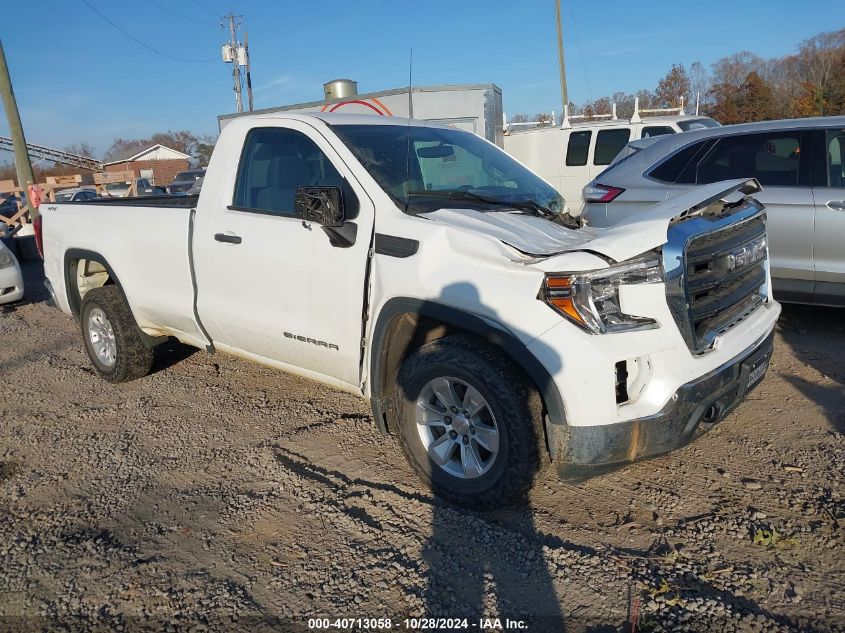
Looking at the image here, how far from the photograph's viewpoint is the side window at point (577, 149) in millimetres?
13531

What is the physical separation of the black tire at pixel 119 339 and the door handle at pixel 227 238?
1512 millimetres

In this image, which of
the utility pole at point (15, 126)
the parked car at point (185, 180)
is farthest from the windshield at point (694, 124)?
the parked car at point (185, 180)

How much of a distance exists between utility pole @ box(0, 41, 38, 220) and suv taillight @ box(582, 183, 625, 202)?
1218 centimetres

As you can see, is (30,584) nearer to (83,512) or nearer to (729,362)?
(83,512)

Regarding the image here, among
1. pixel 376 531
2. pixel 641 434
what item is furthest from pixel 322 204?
pixel 641 434

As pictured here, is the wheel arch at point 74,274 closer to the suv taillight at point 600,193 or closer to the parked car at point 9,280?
the parked car at point 9,280

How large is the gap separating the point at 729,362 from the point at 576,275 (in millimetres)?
930

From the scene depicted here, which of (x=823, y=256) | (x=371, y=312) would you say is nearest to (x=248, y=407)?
(x=371, y=312)

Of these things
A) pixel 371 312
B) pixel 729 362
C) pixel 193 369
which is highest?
pixel 371 312

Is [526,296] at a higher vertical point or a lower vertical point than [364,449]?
higher

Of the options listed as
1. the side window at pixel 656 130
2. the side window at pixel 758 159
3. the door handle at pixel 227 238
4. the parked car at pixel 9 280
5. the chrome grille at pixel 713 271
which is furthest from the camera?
the side window at pixel 656 130

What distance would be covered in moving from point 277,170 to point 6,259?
6.69 m

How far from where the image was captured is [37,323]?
27.7ft

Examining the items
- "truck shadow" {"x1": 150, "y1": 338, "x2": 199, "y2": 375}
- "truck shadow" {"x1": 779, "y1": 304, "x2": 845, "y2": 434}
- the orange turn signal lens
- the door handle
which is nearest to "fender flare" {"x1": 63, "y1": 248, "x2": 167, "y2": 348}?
"truck shadow" {"x1": 150, "y1": 338, "x2": 199, "y2": 375}
